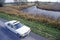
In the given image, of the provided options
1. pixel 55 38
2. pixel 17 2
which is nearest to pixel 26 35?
pixel 55 38

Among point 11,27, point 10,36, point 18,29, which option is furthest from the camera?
point 11,27

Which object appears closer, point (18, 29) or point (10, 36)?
point (10, 36)

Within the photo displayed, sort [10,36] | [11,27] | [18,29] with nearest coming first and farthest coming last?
[10,36]
[18,29]
[11,27]

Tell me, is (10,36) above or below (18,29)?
below

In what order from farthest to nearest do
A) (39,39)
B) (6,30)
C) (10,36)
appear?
(6,30)
(10,36)
(39,39)

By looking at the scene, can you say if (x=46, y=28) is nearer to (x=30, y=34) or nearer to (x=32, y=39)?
(x=30, y=34)

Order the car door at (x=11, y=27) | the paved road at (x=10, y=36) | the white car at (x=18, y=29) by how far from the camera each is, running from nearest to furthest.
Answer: the paved road at (x=10, y=36) < the white car at (x=18, y=29) < the car door at (x=11, y=27)

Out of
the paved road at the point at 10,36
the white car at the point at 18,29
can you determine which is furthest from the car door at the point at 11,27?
the paved road at the point at 10,36

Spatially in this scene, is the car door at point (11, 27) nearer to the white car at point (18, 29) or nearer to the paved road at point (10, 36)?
the white car at point (18, 29)

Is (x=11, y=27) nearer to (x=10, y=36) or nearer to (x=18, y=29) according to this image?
(x=18, y=29)

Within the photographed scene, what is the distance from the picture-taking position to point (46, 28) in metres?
19.2

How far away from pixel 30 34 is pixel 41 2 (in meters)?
40.7

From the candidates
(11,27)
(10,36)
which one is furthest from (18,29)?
(10,36)

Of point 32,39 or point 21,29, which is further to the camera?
point 21,29
